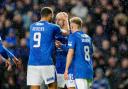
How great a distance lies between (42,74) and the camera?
11.8 meters

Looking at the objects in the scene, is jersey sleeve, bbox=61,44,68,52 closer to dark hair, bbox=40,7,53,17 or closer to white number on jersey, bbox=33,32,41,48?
white number on jersey, bbox=33,32,41,48

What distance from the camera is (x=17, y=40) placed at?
16.6m

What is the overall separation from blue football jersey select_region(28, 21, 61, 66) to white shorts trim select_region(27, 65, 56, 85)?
98 millimetres

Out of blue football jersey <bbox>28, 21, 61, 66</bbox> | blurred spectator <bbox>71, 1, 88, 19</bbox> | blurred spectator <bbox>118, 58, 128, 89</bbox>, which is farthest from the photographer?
blurred spectator <bbox>71, 1, 88, 19</bbox>

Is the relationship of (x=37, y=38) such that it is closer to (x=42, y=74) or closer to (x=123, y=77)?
(x=42, y=74)

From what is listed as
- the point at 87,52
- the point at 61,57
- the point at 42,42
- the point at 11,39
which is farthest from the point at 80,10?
the point at 87,52

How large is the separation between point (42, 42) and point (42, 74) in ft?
2.05

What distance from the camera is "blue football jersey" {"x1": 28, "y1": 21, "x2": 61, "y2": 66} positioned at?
38.6ft

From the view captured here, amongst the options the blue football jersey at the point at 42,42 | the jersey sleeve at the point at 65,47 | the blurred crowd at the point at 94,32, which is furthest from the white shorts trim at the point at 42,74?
Answer: the blurred crowd at the point at 94,32

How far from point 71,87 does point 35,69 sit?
3.17 feet

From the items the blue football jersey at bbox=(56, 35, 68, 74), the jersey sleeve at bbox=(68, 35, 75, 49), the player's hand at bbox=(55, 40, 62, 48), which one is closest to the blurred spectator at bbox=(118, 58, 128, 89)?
the blue football jersey at bbox=(56, 35, 68, 74)

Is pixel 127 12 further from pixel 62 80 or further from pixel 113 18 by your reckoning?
pixel 62 80

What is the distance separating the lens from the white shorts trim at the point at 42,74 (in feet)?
38.8

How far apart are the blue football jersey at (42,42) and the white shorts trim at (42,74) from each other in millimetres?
98
